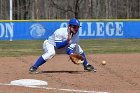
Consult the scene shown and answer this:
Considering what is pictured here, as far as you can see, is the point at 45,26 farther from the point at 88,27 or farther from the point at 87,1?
the point at 87,1

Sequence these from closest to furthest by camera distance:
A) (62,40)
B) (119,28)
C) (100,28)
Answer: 1. (62,40)
2. (100,28)
3. (119,28)

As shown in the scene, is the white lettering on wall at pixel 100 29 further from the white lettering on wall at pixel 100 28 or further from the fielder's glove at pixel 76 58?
the fielder's glove at pixel 76 58

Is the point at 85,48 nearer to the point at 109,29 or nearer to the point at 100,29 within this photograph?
the point at 100,29

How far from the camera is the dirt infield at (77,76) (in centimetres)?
968

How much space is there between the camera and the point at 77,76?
1225 cm

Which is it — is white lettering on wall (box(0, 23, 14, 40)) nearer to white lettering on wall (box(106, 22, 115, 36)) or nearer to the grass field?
the grass field

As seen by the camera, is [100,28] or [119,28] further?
[119,28]

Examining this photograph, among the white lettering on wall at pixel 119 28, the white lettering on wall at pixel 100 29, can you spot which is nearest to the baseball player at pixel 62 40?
the white lettering on wall at pixel 100 29

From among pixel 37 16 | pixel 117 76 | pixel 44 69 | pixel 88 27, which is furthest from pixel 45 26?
pixel 37 16

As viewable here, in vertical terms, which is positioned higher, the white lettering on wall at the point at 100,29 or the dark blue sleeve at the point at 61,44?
the dark blue sleeve at the point at 61,44

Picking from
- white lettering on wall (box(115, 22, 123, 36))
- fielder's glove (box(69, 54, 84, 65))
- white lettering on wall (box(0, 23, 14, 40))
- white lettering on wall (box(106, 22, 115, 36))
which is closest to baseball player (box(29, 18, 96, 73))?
fielder's glove (box(69, 54, 84, 65))

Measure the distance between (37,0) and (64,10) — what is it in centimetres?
416

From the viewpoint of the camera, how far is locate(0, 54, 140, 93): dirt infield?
381 inches

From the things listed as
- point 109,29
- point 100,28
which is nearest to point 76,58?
point 100,28
